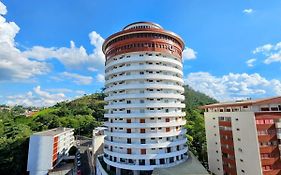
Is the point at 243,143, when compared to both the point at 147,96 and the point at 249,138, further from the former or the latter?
the point at 147,96

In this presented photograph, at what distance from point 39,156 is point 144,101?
1197 inches

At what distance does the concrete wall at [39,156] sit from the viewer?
47.8m

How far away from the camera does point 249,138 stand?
3562cm

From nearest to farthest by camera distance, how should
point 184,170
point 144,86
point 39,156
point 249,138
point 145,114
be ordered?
point 184,170 < point 249,138 < point 145,114 < point 144,86 < point 39,156

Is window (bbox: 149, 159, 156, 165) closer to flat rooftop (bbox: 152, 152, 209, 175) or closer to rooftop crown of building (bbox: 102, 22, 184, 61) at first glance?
flat rooftop (bbox: 152, 152, 209, 175)

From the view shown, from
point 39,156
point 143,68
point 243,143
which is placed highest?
point 143,68

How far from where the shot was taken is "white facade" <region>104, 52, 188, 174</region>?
36.4 meters

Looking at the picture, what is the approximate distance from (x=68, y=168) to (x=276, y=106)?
49975 mm

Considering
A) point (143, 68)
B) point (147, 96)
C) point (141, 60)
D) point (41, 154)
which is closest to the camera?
point (147, 96)

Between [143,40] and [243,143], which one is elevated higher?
[143,40]

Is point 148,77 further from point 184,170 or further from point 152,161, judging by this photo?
point 184,170

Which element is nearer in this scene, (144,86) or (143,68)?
(144,86)

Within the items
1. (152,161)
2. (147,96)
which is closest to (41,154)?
(152,161)

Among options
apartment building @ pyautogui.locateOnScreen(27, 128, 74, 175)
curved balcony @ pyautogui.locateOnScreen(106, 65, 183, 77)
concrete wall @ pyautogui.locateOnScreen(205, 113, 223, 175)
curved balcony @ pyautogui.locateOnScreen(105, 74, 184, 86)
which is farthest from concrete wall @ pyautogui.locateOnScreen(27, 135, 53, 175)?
concrete wall @ pyautogui.locateOnScreen(205, 113, 223, 175)
